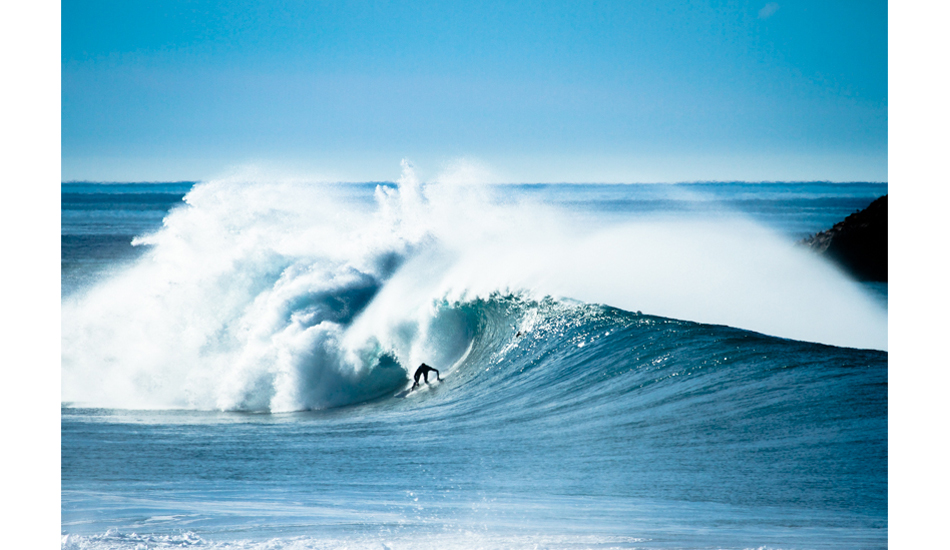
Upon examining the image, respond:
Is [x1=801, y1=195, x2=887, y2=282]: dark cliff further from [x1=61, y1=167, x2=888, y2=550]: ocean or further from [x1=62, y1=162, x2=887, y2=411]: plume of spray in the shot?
[x1=62, y1=162, x2=887, y2=411]: plume of spray

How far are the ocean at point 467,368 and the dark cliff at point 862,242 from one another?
0.07 metres

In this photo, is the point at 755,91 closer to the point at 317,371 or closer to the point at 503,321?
the point at 503,321

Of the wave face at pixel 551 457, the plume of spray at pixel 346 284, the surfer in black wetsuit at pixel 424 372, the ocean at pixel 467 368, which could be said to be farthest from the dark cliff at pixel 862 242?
the surfer in black wetsuit at pixel 424 372

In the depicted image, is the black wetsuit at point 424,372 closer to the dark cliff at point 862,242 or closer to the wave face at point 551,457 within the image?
the wave face at point 551,457

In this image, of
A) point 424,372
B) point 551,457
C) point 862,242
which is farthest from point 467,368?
point 862,242

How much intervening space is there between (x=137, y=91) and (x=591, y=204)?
257cm

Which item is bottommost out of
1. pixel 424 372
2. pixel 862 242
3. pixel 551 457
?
pixel 551 457

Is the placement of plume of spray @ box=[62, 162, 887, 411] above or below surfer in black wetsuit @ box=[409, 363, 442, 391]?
above

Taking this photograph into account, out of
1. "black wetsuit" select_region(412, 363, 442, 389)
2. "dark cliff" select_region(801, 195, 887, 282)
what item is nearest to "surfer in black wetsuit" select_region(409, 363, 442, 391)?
"black wetsuit" select_region(412, 363, 442, 389)

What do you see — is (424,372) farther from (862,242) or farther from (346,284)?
(862,242)

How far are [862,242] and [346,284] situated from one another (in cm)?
300

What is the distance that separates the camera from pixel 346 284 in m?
4.18

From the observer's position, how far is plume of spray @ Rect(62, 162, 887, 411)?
3.76 m

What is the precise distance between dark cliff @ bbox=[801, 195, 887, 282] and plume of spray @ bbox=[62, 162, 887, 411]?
0.19 metres
